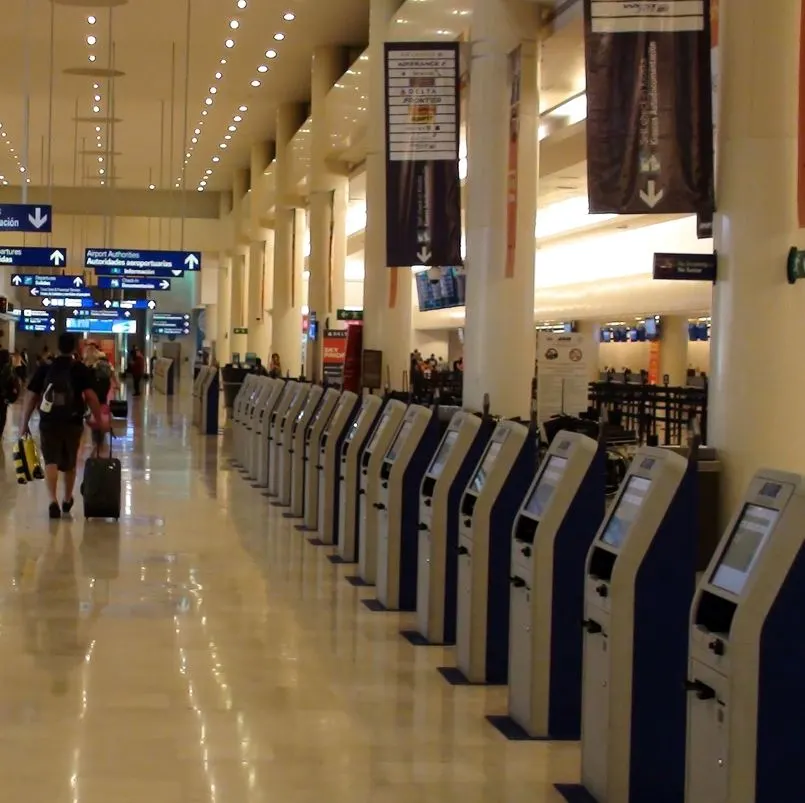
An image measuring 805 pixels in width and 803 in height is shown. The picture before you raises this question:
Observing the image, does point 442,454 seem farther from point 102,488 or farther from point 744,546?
point 102,488

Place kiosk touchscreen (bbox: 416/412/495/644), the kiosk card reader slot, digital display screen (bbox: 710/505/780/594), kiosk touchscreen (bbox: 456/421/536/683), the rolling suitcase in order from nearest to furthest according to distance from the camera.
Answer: digital display screen (bbox: 710/505/780/594) < kiosk touchscreen (bbox: 456/421/536/683) < kiosk touchscreen (bbox: 416/412/495/644) < the kiosk card reader slot < the rolling suitcase

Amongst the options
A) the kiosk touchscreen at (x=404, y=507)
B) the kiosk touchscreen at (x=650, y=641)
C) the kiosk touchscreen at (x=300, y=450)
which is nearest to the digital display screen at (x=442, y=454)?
the kiosk touchscreen at (x=404, y=507)

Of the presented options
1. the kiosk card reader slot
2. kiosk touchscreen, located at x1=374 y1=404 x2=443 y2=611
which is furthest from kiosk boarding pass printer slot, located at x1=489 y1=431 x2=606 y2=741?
the kiosk card reader slot

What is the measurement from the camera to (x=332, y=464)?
1174 centimetres

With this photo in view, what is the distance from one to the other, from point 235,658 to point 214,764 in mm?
1917

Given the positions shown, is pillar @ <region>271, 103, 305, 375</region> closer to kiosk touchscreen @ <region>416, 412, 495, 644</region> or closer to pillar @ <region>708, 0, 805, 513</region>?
kiosk touchscreen @ <region>416, 412, 495, 644</region>

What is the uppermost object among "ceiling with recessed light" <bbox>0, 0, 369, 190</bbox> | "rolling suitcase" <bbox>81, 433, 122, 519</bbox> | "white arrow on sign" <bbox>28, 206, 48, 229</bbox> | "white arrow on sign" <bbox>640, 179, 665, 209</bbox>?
"ceiling with recessed light" <bbox>0, 0, 369, 190</bbox>

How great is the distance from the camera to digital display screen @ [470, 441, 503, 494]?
7098 mm

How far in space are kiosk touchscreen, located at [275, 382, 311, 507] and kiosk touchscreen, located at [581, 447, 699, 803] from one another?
9.17 meters

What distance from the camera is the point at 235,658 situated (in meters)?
7.38

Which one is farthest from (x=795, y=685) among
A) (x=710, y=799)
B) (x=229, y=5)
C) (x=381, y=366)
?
(x=229, y=5)

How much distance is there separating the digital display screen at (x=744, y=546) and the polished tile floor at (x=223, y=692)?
4.91 ft

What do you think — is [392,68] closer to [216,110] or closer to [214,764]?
[214,764]

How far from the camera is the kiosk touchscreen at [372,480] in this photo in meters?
9.48
